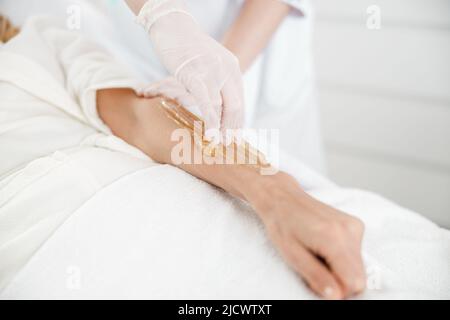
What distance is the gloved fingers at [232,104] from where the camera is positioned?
928mm

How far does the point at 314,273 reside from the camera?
2.27 ft

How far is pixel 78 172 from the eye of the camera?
2.72 feet

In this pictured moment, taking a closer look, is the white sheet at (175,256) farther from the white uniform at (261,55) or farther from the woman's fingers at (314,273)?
the white uniform at (261,55)

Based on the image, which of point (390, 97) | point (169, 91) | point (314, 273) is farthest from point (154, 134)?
point (390, 97)

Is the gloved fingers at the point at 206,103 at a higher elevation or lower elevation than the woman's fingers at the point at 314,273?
higher

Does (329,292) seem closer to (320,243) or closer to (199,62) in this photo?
(320,243)

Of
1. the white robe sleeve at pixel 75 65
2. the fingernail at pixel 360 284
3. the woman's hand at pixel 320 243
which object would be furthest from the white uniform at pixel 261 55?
the fingernail at pixel 360 284

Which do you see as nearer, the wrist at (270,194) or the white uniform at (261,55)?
the wrist at (270,194)

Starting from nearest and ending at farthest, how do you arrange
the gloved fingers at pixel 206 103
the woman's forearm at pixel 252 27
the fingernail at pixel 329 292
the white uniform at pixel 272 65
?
the fingernail at pixel 329 292
the gloved fingers at pixel 206 103
the woman's forearm at pixel 252 27
the white uniform at pixel 272 65

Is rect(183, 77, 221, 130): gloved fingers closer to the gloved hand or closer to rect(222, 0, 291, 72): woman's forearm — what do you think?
the gloved hand

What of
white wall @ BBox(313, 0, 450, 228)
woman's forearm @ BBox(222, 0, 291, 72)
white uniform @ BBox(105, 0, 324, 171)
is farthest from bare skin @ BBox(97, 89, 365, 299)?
white wall @ BBox(313, 0, 450, 228)

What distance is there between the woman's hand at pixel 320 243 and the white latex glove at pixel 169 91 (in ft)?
1.23

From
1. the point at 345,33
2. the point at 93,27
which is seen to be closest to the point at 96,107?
the point at 93,27

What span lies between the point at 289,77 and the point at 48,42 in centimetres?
70
